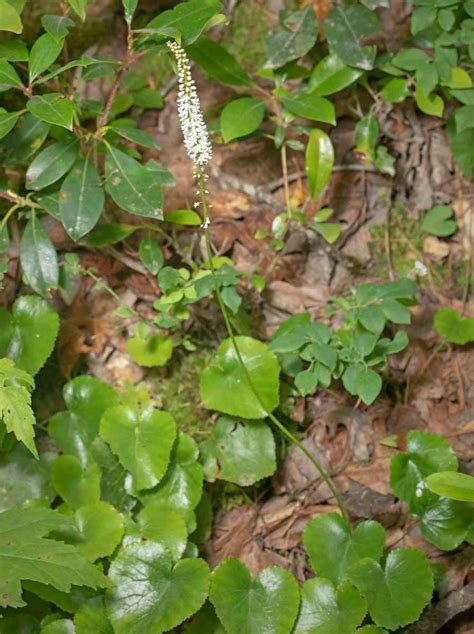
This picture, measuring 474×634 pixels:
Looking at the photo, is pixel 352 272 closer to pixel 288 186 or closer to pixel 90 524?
pixel 288 186

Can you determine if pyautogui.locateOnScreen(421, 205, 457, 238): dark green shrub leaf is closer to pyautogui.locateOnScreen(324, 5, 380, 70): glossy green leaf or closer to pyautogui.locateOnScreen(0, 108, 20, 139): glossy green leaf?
pyautogui.locateOnScreen(324, 5, 380, 70): glossy green leaf

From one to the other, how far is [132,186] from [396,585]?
1365mm

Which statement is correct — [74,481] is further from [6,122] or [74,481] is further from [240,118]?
[240,118]

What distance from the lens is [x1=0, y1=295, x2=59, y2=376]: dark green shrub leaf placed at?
7.50 ft

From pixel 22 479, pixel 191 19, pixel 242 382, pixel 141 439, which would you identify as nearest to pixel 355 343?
pixel 242 382

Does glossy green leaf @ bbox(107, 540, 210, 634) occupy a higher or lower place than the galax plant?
lower

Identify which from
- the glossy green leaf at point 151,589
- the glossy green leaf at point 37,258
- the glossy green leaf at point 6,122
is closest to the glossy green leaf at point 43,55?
the glossy green leaf at point 6,122

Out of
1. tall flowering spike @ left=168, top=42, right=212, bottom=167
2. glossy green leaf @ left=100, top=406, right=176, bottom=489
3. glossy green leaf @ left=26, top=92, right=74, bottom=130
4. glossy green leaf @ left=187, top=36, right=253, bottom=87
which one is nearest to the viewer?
tall flowering spike @ left=168, top=42, right=212, bottom=167

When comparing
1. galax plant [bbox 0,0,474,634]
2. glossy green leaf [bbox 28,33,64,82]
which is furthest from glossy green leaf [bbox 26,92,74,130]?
glossy green leaf [bbox 28,33,64,82]

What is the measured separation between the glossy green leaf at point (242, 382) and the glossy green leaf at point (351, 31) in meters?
1.08

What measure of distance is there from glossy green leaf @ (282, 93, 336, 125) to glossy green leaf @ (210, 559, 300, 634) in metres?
1.44

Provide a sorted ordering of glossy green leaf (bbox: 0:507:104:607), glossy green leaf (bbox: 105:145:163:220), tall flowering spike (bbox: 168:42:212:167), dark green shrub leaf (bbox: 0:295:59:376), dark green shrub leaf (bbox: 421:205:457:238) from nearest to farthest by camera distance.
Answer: tall flowering spike (bbox: 168:42:212:167)
glossy green leaf (bbox: 0:507:104:607)
glossy green leaf (bbox: 105:145:163:220)
dark green shrub leaf (bbox: 0:295:59:376)
dark green shrub leaf (bbox: 421:205:457:238)

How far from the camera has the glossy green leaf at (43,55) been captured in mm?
1945

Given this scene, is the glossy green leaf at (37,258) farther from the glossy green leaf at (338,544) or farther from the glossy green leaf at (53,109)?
the glossy green leaf at (338,544)
